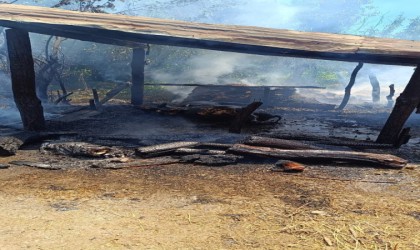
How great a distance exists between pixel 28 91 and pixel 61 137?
1274 millimetres

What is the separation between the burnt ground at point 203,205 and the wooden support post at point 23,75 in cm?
135

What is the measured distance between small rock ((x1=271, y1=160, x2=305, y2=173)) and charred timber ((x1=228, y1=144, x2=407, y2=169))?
9.1 inches

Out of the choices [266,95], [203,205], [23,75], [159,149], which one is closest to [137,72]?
[266,95]

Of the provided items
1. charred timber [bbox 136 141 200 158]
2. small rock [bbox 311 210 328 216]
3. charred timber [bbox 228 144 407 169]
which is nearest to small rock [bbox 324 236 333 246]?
small rock [bbox 311 210 328 216]

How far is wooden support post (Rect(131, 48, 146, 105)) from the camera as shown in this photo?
43.5 feet

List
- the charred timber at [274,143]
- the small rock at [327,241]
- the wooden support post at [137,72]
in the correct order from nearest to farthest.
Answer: the small rock at [327,241] → the charred timber at [274,143] → the wooden support post at [137,72]

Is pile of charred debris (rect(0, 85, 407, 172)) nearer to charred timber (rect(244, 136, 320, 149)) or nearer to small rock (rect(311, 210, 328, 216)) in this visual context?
charred timber (rect(244, 136, 320, 149))

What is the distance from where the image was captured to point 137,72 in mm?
13391

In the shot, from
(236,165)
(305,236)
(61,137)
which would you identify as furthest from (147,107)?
(305,236)

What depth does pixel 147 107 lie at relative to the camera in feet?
38.1

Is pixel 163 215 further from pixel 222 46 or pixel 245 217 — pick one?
pixel 222 46

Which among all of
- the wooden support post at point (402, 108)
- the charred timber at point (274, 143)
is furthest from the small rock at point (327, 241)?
the wooden support post at point (402, 108)

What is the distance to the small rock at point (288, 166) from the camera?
5711 mm

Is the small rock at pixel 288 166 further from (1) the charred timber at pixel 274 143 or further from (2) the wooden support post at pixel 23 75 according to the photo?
(2) the wooden support post at pixel 23 75
